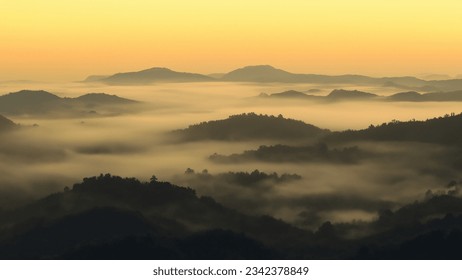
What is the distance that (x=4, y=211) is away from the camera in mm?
189875

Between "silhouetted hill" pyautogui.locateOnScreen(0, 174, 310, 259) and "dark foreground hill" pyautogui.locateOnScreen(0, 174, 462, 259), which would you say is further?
"silhouetted hill" pyautogui.locateOnScreen(0, 174, 310, 259)

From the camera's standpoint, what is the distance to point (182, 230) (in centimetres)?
14712

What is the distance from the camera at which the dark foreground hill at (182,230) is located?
124812mm

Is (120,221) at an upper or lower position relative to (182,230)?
→ upper

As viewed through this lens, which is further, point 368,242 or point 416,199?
point 416,199

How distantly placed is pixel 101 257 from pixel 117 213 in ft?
98.3

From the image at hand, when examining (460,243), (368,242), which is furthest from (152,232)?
(460,243)

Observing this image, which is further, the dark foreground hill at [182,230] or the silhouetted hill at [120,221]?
the silhouetted hill at [120,221]

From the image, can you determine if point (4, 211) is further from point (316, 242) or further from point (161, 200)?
point (316, 242)

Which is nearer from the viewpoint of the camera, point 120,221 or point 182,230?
point 120,221

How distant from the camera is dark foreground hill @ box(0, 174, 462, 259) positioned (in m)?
125
